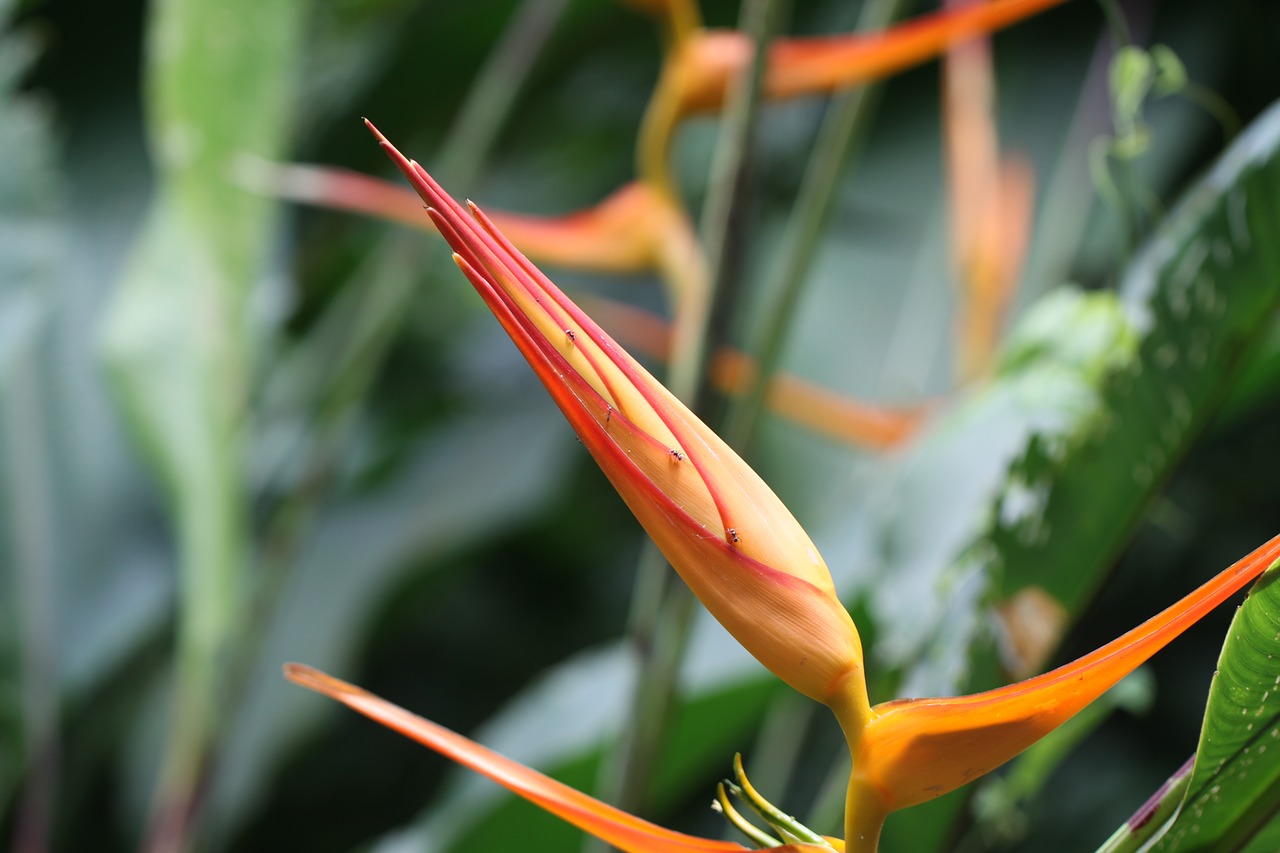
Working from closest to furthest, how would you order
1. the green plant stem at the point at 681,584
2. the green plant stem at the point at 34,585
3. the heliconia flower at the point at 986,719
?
1. the heliconia flower at the point at 986,719
2. the green plant stem at the point at 681,584
3. the green plant stem at the point at 34,585

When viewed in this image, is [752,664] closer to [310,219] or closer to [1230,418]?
[1230,418]

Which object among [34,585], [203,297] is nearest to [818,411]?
[203,297]

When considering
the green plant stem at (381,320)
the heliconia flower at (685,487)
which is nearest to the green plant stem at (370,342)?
the green plant stem at (381,320)

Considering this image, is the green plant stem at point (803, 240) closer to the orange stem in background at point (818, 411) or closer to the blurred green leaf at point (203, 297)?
the orange stem in background at point (818, 411)

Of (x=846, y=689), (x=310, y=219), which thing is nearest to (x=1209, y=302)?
(x=846, y=689)

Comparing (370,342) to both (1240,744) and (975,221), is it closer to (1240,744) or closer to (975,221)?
(975,221)

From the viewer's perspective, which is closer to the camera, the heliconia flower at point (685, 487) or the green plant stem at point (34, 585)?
the heliconia flower at point (685, 487)
